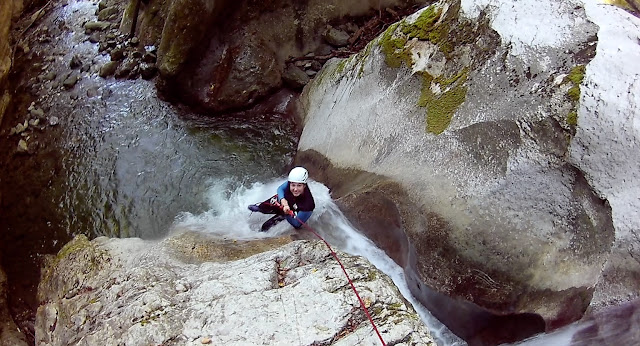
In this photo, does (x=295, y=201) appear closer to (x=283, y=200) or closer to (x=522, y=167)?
(x=283, y=200)

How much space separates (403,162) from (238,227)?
2798 mm

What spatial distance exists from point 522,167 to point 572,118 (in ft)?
2.09

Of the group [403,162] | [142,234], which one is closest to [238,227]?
[142,234]

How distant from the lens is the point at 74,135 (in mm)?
8695

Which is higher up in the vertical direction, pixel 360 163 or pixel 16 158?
pixel 360 163

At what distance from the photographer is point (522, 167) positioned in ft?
14.7

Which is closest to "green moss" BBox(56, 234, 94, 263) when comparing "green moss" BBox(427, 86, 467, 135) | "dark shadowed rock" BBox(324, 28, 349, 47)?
"green moss" BBox(427, 86, 467, 135)

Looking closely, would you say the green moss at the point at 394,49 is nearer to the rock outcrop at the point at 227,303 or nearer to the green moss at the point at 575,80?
the green moss at the point at 575,80

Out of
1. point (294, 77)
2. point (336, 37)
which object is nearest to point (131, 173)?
point (294, 77)

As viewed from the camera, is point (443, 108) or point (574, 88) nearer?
point (574, 88)

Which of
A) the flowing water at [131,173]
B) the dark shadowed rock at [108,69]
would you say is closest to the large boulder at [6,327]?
the flowing water at [131,173]

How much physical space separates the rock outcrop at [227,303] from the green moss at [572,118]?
7.55 feet

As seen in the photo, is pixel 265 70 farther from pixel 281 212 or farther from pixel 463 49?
pixel 463 49

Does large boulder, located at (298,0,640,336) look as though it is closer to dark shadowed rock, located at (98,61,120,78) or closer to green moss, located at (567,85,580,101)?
green moss, located at (567,85,580,101)
